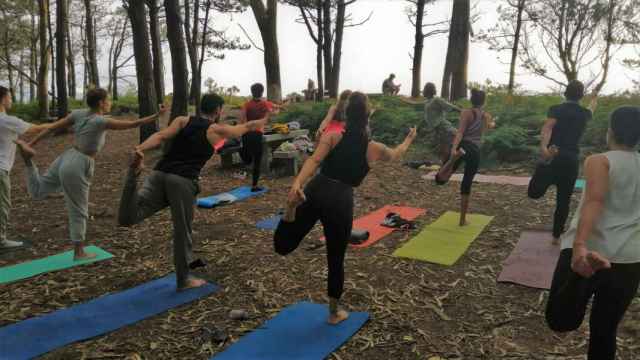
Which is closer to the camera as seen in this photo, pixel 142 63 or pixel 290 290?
pixel 290 290

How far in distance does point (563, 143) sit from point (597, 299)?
3.49 m

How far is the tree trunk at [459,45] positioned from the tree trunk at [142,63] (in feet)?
34.2

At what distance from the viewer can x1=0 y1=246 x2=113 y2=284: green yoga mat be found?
5.28 metres

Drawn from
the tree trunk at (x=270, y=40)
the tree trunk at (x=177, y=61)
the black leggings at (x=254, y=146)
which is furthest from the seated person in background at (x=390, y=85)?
the black leggings at (x=254, y=146)

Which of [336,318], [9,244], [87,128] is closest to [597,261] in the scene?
[336,318]

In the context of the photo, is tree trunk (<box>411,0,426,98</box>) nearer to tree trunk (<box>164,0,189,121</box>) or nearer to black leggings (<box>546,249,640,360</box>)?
tree trunk (<box>164,0,189,121</box>)

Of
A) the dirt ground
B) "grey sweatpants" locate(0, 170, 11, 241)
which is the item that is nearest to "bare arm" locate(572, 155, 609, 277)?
the dirt ground

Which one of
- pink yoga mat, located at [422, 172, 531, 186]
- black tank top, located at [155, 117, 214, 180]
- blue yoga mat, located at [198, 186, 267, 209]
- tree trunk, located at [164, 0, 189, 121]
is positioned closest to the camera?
black tank top, located at [155, 117, 214, 180]

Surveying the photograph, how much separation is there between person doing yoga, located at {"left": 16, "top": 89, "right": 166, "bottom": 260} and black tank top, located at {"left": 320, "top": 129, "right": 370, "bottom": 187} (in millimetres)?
2352

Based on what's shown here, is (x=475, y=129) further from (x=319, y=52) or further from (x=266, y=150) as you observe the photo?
(x=319, y=52)

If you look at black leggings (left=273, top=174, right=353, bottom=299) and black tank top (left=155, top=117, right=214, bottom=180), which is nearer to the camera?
black leggings (left=273, top=174, right=353, bottom=299)

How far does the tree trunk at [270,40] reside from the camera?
17.4m

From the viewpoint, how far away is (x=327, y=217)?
12.4 ft

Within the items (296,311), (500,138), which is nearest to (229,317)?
(296,311)
